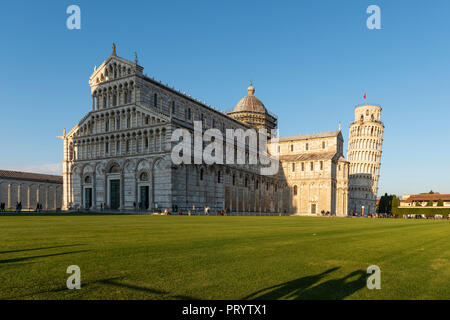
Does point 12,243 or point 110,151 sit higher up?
point 110,151

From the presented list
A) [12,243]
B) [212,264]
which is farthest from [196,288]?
[12,243]

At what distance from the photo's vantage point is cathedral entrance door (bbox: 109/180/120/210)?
1826 inches

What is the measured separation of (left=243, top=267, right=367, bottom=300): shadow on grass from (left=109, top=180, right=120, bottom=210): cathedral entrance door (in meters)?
43.6

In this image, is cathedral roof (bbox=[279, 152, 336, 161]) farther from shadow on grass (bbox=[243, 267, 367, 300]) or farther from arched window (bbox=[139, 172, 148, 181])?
shadow on grass (bbox=[243, 267, 367, 300])

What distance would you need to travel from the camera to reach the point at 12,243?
9688 mm

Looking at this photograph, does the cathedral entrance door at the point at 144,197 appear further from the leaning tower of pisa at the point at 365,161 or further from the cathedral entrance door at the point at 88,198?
the leaning tower of pisa at the point at 365,161

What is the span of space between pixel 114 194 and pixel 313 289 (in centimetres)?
4499

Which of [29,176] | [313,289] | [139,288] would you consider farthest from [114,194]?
[313,289]

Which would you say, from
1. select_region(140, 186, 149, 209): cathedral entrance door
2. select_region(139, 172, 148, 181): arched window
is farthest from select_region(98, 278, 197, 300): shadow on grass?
select_region(139, 172, 148, 181): arched window

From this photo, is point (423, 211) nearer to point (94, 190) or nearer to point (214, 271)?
point (94, 190)

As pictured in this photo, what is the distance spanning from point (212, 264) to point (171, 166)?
3437 centimetres

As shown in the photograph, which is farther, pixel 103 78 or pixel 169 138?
pixel 103 78
